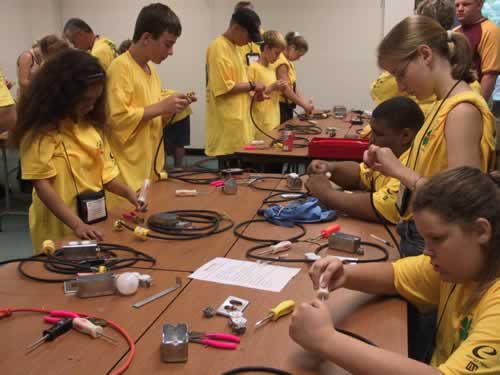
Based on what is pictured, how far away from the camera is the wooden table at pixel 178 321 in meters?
1.08

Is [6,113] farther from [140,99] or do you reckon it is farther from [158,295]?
[158,295]

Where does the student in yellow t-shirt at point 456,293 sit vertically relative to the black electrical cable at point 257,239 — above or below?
above

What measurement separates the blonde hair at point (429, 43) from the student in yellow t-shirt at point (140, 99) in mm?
1296

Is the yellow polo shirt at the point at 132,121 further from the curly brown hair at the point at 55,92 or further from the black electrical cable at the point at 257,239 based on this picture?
the black electrical cable at the point at 257,239

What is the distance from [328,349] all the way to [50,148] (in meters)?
1.42

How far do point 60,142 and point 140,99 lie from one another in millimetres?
739

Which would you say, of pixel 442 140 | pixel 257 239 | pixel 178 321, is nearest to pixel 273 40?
pixel 257 239

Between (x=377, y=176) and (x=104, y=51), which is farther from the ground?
(x=104, y=51)

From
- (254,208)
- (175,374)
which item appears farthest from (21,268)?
(254,208)

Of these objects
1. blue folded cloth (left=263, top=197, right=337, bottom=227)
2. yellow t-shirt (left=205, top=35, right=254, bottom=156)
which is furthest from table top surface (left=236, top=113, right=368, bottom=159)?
blue folded cloth (left=263, top=197, right=337, bottom=227)

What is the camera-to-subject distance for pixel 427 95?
5.57ft

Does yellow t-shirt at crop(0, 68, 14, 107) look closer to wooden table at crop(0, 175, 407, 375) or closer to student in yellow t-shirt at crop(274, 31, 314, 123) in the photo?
wooden table at crop(0, 175, 407, 375)

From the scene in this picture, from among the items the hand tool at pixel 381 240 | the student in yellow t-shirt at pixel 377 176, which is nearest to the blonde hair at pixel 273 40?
the student in yellow t-shirt at pixel 377 176

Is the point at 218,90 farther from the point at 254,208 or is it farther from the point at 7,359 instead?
the point at 7,359
